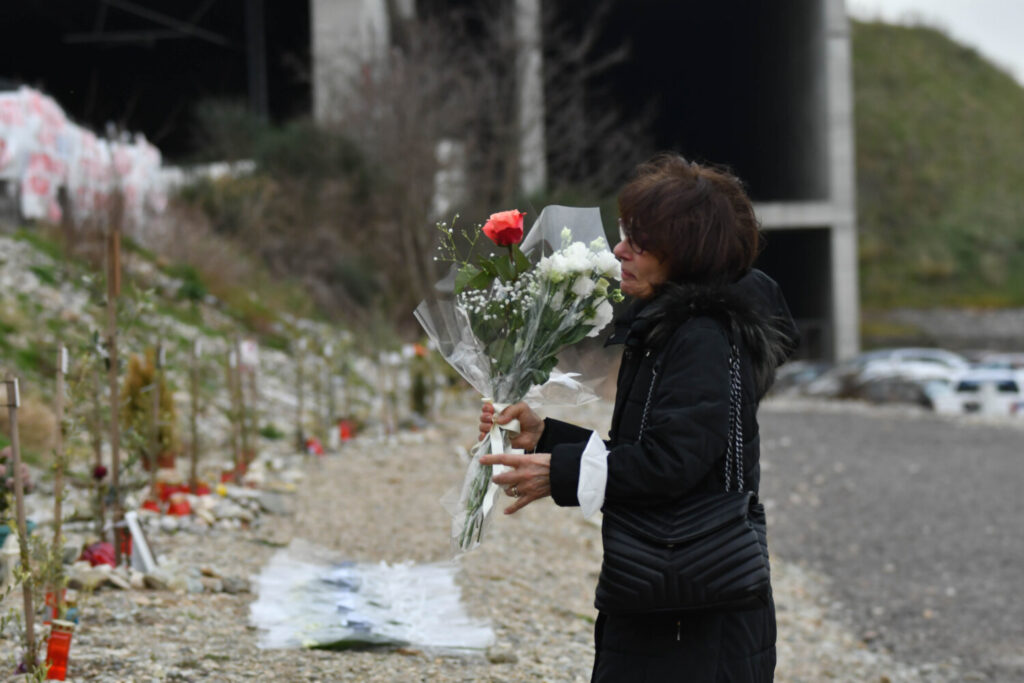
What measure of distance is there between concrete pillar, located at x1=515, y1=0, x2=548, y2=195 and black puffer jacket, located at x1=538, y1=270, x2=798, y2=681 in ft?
61.7

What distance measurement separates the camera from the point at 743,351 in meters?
2.47

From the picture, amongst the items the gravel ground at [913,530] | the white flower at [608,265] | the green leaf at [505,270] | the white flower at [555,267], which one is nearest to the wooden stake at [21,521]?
the green leaf at [505,270]

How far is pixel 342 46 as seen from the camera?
77.1ft

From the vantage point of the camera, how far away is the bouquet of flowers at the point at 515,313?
273 centimetres

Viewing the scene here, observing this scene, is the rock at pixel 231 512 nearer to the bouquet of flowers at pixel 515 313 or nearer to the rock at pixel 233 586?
the rock at pixel 233 586

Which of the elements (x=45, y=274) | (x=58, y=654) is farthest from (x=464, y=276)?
(x=45, y=274)

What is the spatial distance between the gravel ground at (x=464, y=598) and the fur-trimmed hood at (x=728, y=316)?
6.70ft

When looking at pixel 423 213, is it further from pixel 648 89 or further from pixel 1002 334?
pixel 1002 334

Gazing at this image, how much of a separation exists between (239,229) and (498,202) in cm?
426

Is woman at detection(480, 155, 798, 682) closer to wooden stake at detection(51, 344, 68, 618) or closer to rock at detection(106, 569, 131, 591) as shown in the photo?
wooden stake at detection(51, 344, 68, 618)

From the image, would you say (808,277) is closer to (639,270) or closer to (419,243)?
(419,243)

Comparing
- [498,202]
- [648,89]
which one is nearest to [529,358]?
[498,202]

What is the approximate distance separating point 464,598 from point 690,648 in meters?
3.12

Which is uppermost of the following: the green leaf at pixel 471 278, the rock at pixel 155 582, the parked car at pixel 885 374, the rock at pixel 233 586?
the green leaf at pixel 471 278
